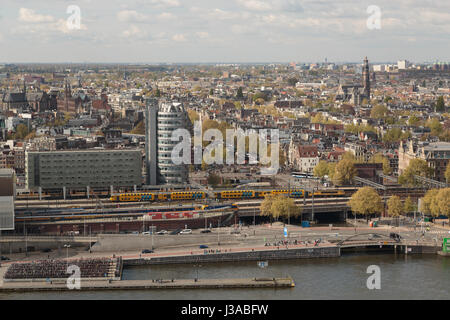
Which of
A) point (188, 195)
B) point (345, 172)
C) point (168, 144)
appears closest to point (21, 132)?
point (168, 144)

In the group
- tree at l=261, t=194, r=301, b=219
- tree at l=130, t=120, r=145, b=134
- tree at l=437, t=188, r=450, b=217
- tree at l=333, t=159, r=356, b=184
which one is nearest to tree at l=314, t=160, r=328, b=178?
tree at l=333, t=159, r=356, b=184

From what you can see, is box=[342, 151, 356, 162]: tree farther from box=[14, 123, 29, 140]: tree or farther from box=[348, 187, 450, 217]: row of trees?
box=[14, 123, 29, 140]: tree

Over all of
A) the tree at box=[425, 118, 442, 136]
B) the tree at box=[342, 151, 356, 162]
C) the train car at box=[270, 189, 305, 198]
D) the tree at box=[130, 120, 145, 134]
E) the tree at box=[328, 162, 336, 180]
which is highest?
the tree at box=[425, 118, 442, 136]

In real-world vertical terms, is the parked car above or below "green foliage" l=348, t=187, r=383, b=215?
below

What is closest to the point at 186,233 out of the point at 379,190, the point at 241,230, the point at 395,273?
the point at 241,230

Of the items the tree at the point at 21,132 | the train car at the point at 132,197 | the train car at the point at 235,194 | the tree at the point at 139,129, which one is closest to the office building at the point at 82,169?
the train car at the point at 132,197

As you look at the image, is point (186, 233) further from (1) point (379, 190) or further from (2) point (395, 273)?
(1) point (379, 190)
